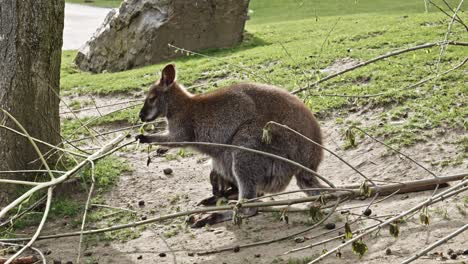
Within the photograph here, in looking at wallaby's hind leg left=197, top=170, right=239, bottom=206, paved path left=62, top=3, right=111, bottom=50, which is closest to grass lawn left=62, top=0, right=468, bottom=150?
wallaby's hind leg left=197, top=170, right=239, bottom=206

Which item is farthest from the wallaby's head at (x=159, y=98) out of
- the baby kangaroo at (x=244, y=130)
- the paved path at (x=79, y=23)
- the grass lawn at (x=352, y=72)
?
the paved path at (x=79, y=23)

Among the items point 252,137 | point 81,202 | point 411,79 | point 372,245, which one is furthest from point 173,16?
point 372,245

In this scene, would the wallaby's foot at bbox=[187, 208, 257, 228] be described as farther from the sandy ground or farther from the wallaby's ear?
the wallaby's ear

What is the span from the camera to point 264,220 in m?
6.38

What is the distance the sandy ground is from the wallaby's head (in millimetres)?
901

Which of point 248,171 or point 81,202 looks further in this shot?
point 81,202

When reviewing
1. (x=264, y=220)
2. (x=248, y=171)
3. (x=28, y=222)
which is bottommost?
Result: (x=28, y=222)

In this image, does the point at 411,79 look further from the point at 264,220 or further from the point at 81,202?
the point at 81,202

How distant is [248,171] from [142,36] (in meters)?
7.53

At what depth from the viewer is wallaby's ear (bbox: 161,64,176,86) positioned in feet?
22.4

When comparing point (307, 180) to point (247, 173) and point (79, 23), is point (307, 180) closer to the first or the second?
point (247, 173)

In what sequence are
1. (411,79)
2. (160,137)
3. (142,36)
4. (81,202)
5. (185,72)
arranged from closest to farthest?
(160,137)
(81,202)
(411,79)
(185,72)
(142,36)

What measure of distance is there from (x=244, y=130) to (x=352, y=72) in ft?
11.8

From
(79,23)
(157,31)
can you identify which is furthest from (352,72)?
(79,23)
